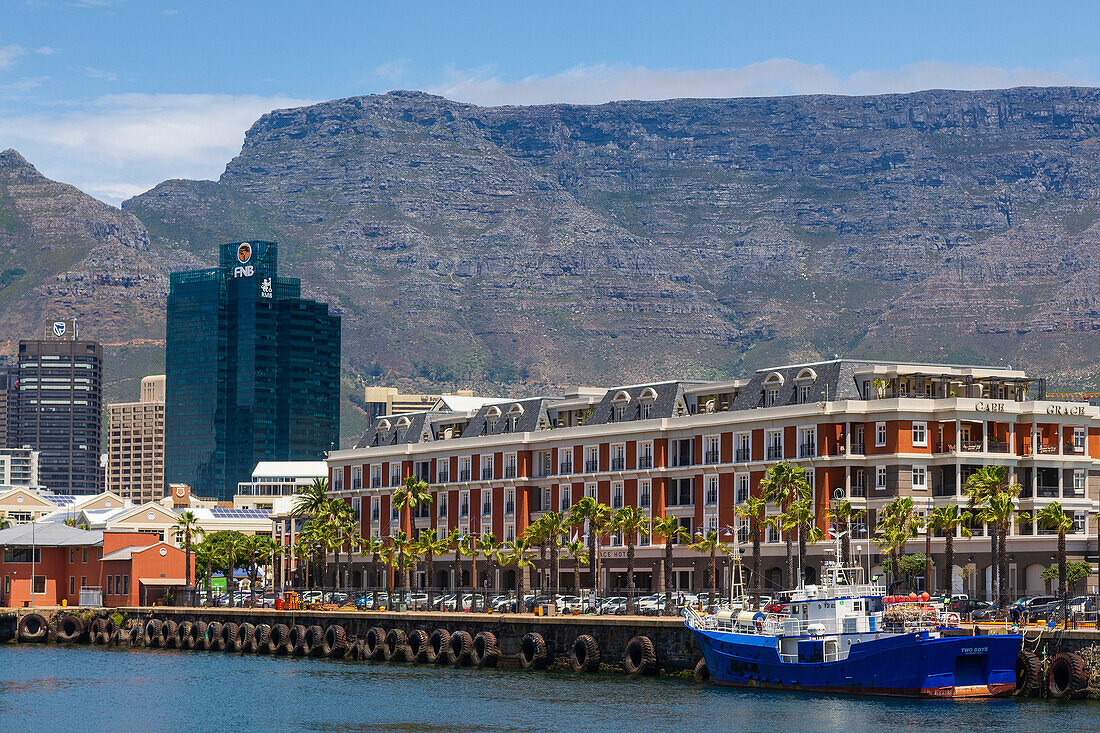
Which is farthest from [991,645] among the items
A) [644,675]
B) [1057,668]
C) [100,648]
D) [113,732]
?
[100,648]

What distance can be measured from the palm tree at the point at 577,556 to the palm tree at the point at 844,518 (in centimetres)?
2283

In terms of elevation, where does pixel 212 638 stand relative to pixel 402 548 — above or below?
below

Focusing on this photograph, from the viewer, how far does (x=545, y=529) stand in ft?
548

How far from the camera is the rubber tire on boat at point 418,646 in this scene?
14450cm

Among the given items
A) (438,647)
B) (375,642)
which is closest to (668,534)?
(438,647)

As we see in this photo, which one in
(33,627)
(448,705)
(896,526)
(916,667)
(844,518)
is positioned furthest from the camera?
(33,627)

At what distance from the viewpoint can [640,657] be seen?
4995 inches

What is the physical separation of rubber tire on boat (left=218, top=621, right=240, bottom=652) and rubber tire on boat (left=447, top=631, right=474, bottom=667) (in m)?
30.9

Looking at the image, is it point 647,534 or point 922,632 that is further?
point 647,534

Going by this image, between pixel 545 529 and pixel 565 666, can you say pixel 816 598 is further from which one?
pixel 545 529

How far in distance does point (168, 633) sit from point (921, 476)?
7156 cm

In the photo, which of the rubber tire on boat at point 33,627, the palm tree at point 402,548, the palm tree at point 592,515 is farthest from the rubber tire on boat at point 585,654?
the rubber tire on boat at point 33,627

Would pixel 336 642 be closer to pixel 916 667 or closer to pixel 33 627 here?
pixel 33 627

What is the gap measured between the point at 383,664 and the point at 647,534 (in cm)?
3196
